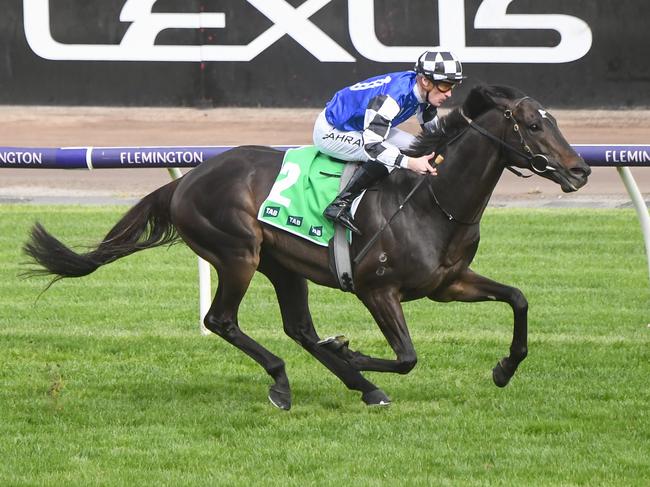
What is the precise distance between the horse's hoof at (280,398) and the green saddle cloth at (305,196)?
766mm

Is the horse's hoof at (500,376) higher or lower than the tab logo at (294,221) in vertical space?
lower

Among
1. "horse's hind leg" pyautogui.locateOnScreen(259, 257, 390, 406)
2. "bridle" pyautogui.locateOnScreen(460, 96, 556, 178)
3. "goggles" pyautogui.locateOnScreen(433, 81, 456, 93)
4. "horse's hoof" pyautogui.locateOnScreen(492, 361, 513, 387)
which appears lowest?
"horse's hoof" pyautogui.locateOnScreen(492, 361, 513, 387)

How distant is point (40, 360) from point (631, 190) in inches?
141

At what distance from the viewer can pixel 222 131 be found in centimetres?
1655

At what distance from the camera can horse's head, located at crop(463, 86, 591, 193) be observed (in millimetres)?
6148

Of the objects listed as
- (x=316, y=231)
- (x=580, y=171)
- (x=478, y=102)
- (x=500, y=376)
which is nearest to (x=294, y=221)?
(x=316, y=231)

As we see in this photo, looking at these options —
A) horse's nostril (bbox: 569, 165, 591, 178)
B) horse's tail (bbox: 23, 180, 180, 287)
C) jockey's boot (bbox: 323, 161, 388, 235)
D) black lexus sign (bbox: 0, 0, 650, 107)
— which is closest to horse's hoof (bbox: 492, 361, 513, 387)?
jockey's boot (bbox: 323, 161, 388, 235)

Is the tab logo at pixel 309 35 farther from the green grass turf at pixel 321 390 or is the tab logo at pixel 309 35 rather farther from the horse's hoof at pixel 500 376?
the horse's hoof at pixel 500 376

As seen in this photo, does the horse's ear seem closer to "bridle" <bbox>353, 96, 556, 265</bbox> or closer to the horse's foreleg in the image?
"bridle" <bbox>353, 96, 556, 265</bbox>

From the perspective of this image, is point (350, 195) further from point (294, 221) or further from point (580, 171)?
point (580, 171)

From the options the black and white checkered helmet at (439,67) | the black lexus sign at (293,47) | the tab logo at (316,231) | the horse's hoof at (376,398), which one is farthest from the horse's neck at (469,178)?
the black lexus sign at (293,47)

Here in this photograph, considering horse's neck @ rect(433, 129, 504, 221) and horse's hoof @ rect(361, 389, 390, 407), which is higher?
horse's neck @ rect(433, 129, 504, 221)

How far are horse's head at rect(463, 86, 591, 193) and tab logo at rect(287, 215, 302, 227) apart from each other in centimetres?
97

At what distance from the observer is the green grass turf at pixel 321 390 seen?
5566 millimetres
